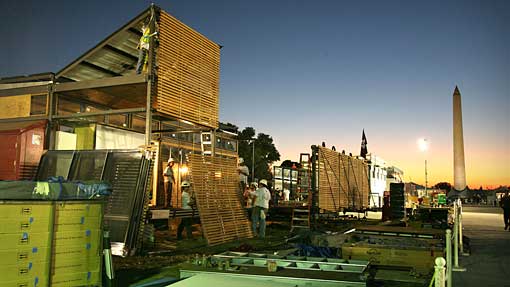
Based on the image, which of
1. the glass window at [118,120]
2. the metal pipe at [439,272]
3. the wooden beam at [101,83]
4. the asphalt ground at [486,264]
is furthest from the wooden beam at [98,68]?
the metal pipe at [439,272]

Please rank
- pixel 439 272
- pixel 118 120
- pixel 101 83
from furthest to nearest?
pixel 118 120
pixel 101 83
pixel 439 272

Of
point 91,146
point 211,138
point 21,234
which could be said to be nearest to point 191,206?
point 211,138

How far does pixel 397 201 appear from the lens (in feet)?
85.3

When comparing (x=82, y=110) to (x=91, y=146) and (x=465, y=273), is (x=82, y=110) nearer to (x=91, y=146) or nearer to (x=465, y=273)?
(x=91, y=146)

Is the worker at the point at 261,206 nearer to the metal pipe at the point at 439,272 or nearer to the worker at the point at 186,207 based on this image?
the worker at the point at 186,207

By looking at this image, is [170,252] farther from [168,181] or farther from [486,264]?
[486,264]

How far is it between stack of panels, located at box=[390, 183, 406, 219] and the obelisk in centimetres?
1730

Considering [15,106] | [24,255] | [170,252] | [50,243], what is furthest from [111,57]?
[24,255]

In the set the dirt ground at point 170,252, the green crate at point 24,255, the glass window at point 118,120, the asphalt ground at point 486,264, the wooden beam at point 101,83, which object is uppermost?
the wooden beam at point 101,83

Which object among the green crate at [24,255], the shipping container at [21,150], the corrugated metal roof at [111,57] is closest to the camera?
the green crate at [24,255]

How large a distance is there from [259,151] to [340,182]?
37996mm

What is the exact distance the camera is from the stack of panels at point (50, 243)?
19.6ft

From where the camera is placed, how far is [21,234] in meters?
6.09

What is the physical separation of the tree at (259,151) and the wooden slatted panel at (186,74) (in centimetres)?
4214
